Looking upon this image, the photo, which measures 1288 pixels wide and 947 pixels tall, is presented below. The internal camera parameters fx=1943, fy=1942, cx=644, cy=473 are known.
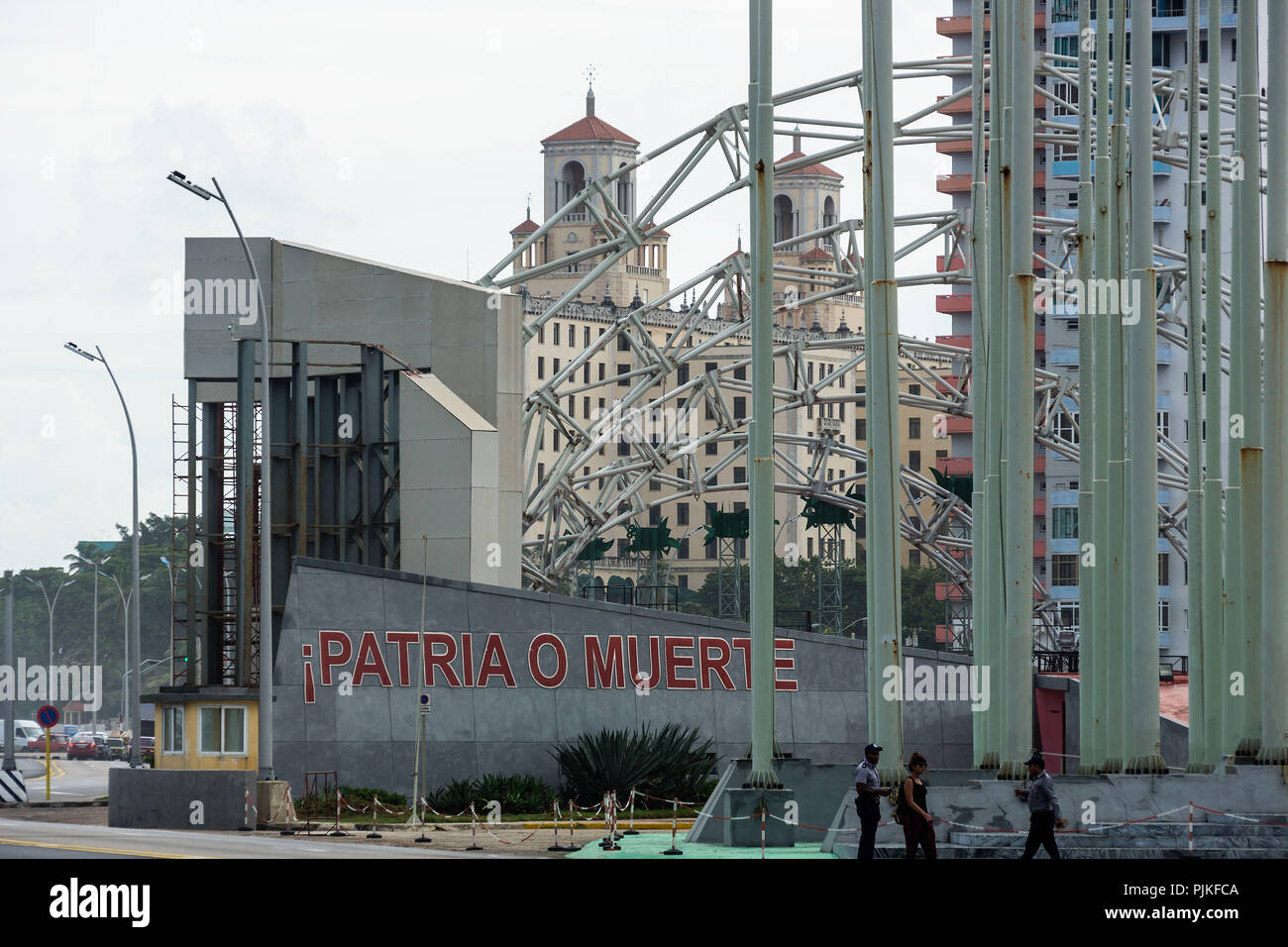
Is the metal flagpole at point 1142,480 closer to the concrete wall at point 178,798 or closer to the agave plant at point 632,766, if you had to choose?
the agave plant at point 632,766

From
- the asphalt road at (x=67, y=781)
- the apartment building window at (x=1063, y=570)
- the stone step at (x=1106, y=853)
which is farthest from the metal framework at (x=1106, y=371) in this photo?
the apartment building window at (x=1063, y=570)

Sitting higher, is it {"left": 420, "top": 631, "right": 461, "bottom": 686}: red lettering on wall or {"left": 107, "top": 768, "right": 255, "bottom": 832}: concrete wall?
{"left": 420, "top": 631, "right": 461, "bottom": 686}: red lettering on wall

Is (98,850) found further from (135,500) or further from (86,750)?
(86,750)

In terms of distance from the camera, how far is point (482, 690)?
4444 centimetres

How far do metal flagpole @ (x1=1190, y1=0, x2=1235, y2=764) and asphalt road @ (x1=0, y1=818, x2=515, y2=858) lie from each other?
11.6 m

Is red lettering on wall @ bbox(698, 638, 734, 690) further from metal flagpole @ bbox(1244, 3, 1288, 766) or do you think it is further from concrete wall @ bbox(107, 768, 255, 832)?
metal flagpole @ bbox(1244, 3, 1288, 766)

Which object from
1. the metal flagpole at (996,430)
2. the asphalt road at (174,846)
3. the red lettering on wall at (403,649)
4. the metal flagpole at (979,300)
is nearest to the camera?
the asphalt road at (174,846)

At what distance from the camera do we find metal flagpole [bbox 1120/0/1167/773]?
2675 cm

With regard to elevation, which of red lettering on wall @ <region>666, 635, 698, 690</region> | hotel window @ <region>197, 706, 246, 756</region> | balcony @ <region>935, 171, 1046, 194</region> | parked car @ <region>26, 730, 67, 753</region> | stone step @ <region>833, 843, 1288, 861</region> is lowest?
parked car @ <region>26, 730, 67, 753</region>

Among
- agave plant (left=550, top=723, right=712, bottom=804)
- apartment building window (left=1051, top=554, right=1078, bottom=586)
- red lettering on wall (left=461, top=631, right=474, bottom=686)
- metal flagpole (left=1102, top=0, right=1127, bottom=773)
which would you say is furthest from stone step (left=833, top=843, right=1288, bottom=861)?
apartment building window (left=1051, top=554, right=1078, bottom=586)

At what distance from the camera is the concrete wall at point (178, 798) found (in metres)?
37.0

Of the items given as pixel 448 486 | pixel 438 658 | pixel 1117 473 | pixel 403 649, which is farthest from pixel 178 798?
pixel 1117 473

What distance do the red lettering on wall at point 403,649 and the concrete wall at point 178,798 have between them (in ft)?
21.8
